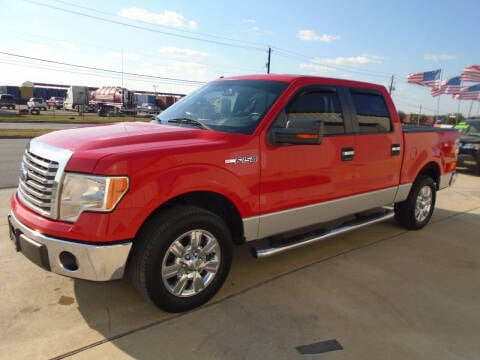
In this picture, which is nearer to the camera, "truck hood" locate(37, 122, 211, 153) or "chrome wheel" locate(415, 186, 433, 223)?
"truck hood" locate(37, 122, 211, 153)

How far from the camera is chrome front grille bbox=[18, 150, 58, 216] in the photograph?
269 cm

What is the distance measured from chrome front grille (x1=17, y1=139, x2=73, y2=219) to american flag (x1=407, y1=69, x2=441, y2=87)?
3116cm

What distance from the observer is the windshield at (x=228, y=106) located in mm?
3473

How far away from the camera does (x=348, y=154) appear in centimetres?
409

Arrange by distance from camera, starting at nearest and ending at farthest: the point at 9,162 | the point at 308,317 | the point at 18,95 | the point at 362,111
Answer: the point at 308,317 → the point at 362,111 → the point at 9,162 → the point at 18,95

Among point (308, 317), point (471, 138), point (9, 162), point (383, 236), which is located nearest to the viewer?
point (308, 317)

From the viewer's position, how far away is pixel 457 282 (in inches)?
152

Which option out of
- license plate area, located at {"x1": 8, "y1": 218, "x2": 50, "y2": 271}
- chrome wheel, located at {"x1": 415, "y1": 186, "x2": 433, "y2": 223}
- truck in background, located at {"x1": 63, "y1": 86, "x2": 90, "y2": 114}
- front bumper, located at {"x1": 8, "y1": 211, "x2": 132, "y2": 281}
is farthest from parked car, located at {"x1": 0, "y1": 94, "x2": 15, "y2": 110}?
front bumper, located at {"x1": 8, "y1": 211, "x2": 132, "y2": 281}

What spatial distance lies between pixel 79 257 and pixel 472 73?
31.1 m

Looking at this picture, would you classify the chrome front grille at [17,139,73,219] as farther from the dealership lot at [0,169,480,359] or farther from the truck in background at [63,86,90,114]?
the truck in background at [63,86,90,114]

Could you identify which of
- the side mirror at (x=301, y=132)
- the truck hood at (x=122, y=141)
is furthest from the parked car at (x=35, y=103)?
the side mirror at (x=301, y=132)

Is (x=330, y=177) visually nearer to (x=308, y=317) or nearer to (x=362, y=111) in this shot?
(x=362, y=111)

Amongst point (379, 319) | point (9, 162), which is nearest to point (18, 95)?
point (9, 162)

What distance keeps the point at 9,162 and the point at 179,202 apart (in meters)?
8.22
